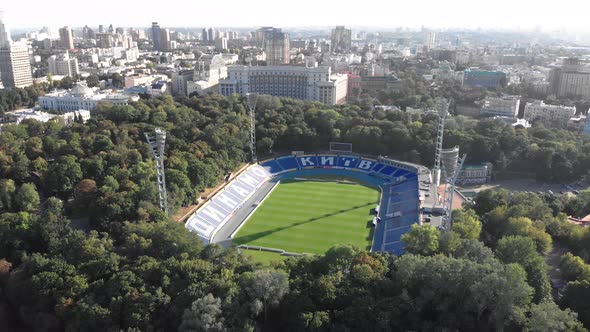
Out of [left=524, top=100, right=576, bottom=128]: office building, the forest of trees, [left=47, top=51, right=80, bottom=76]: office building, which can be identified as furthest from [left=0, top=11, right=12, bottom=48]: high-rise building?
[left=524, top=100, right=576, bottom=128]: office building

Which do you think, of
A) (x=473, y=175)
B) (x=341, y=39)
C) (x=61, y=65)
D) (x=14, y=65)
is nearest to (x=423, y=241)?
(x=473, y=175)

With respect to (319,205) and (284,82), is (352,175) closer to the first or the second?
(319,205)

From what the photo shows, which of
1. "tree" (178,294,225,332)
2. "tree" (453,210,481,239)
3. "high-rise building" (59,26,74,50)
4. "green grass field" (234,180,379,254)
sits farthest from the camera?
"high-rise building" (59,26,74,50)

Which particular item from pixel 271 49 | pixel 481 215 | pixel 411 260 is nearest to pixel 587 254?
pixel 481 215

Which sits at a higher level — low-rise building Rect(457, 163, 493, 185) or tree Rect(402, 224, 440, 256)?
tree Rect(402, 224, 440, 256)

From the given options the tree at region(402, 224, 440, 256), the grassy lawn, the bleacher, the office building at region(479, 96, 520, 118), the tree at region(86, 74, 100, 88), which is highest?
the tree at region(86, 74, 100, 88)

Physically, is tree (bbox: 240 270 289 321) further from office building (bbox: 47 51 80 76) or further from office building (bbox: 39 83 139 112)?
Result: office building (bbox: 47 51 80 76)

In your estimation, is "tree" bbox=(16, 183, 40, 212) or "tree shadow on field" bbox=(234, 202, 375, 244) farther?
"tree shadow on field" bbox=(234, 202, 375, 244)

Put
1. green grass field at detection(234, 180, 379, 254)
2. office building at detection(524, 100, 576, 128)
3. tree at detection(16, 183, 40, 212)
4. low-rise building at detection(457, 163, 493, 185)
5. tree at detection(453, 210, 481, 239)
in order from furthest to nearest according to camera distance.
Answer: office building at detection(524, 100, 576, 128) → low-rise building at detection(457, 163, 493, 185) → green grass field at detection(234, 180, 379, 254) → tree at detection(16, 183, 40, 212) → tree at detection(453, 210, 481, 239)

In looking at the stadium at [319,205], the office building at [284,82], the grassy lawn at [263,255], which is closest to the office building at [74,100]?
the office building at [284,82]
